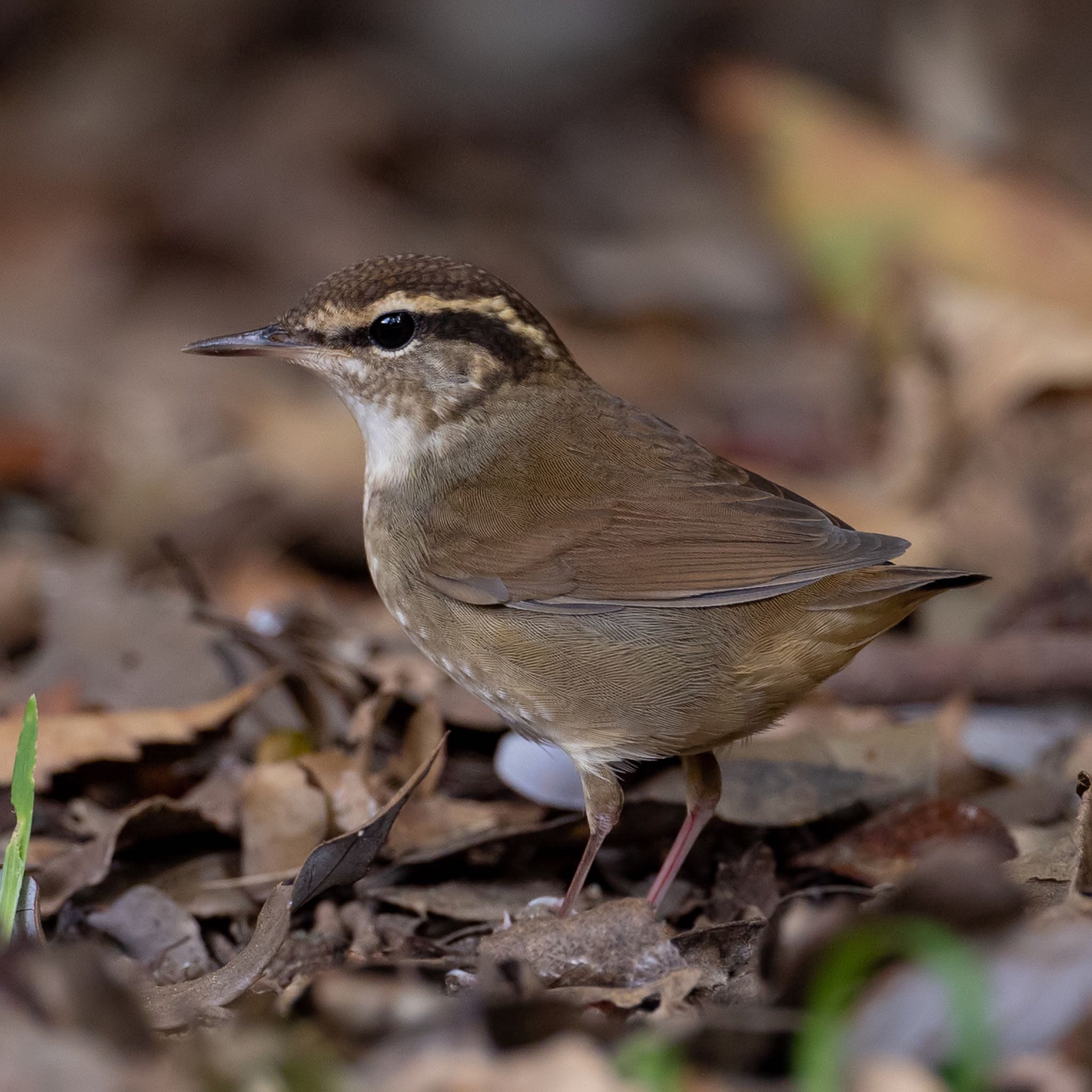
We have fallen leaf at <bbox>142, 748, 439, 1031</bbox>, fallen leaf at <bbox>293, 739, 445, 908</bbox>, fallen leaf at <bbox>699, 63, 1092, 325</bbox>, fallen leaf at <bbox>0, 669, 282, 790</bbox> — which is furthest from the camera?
fallen leaf at <bbox>699, 63, 1092, 325</bbox>

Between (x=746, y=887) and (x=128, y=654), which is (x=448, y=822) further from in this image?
(x=128, y=654)

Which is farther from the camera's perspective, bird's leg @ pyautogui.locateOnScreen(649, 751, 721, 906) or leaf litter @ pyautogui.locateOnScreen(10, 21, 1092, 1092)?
bird's leg @ pyautogui.locateOnScreen(649, 751, 721, 906)

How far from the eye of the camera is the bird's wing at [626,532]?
421cm

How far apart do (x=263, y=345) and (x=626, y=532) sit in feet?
4.34

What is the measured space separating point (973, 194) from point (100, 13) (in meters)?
8.14

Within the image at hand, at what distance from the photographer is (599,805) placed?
14.3 feet

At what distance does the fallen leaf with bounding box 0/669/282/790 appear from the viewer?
468 cm

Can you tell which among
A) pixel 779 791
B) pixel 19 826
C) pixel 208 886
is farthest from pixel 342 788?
pixel 779 791

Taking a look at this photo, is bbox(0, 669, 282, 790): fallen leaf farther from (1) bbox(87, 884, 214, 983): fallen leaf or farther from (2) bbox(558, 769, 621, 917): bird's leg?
(2) bbox(558, 769, 621, 917): bird's leg

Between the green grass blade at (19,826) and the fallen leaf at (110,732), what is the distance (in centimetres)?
105

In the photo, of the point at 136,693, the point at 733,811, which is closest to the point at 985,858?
the point at 733,811

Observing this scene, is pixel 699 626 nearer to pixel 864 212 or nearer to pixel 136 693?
pixel 136 693

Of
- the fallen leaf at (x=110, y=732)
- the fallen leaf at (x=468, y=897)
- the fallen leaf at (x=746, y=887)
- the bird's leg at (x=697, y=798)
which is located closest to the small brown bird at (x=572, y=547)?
the bird's leg at (x=697, y=798)

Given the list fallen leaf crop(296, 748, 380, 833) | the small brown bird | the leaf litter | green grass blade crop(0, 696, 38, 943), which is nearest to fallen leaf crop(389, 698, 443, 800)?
the leaf litter
